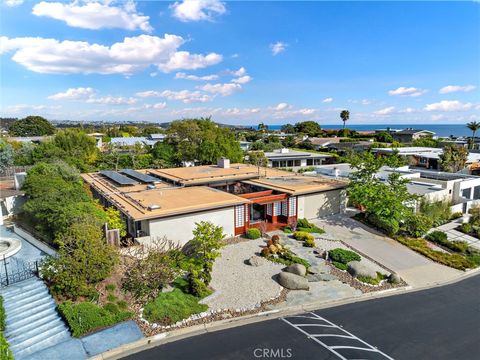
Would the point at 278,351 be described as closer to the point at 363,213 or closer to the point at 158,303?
the point at 158,303

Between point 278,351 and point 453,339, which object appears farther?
point 453,339

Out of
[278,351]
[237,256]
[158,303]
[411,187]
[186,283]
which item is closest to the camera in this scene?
[278,351]

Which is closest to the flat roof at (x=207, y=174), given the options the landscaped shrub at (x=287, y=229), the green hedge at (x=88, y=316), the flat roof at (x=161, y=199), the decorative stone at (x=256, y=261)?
the flat roof at (x=161, y=199)

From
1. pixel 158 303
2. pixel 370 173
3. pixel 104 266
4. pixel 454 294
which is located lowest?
pixel 454 294

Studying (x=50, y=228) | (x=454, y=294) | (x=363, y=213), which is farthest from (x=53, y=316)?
(x=363, y=213)

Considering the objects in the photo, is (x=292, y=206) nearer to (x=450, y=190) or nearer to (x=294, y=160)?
(x=450, y=190)

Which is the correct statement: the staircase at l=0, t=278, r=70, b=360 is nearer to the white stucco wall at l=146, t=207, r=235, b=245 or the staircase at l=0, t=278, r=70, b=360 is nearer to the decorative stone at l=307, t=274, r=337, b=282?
the white stucco wall at l=146, t=207, r=235, b=245

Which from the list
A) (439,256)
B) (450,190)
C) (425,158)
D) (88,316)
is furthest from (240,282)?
(425,158)
